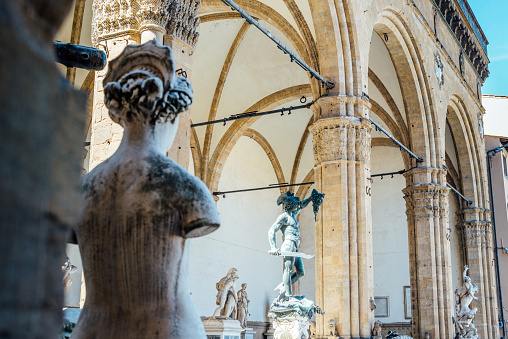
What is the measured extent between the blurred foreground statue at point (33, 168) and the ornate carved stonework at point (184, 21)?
6.15 m

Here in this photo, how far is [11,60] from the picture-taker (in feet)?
2.40

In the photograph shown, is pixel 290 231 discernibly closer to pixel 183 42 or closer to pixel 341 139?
pixel 341 139

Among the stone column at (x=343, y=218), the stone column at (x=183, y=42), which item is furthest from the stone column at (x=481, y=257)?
the stone column at (x=183, y=42)

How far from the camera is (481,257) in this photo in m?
21.6

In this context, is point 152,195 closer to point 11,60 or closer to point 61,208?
point 61,208

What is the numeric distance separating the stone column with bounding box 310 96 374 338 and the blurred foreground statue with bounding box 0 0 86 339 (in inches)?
386

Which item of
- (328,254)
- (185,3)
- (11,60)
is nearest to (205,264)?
(328,254)

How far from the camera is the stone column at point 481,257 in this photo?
816 inches

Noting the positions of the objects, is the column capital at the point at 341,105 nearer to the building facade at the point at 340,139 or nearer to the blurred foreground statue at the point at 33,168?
the building facade at the point at 340,139

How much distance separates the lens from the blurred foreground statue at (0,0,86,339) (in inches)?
28.3

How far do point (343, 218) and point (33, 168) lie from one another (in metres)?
10.2

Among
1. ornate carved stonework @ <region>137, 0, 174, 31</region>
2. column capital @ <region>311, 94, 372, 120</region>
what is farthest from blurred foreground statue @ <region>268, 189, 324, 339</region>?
ornate carved stonework @ <region>137, 0, 174, 31</region>

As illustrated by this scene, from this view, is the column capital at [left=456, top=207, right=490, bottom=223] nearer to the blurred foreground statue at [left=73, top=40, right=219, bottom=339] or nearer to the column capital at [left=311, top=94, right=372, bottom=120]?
the column capital at [left=311, top=94, right=372, bottom=120]

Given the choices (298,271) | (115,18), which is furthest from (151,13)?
(298,271)
